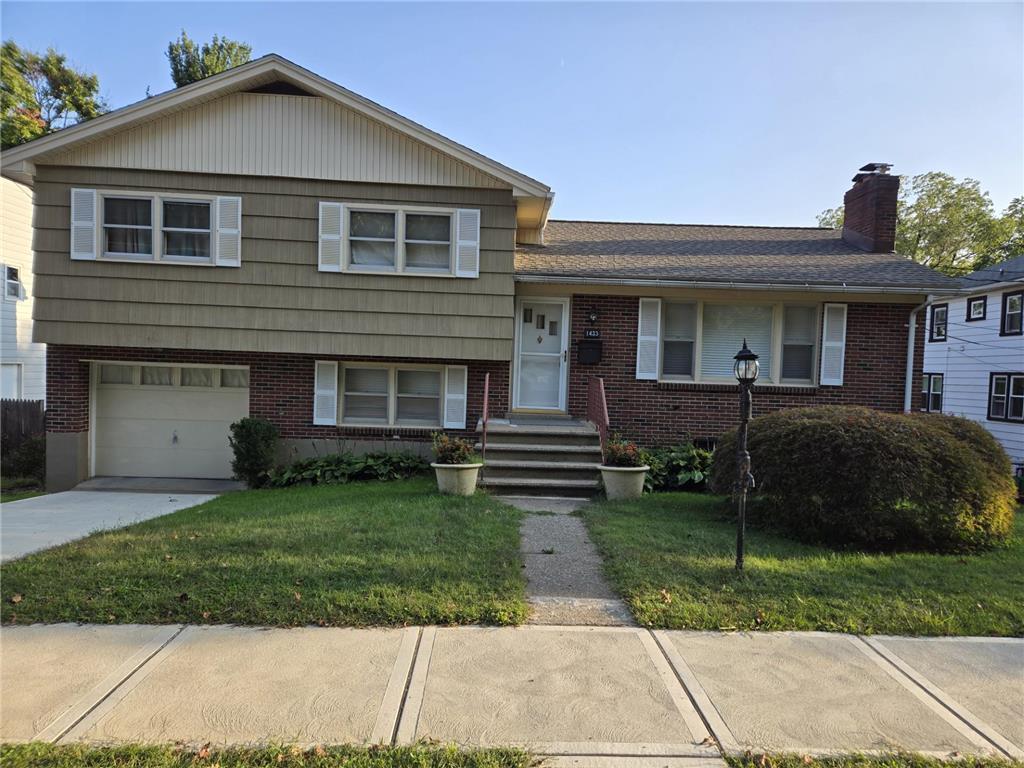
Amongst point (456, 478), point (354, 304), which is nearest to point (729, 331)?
point (456, 478)

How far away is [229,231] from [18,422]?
290 inches

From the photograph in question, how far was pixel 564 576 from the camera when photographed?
5.14 meters

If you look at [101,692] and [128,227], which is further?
[128,227]

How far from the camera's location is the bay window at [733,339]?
34.6 ft

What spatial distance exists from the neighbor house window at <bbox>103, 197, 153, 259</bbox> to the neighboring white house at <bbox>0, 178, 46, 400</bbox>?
26.7 feet

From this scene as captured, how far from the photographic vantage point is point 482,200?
9.72m

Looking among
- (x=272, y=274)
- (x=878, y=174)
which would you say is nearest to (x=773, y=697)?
(x=272, y=274)

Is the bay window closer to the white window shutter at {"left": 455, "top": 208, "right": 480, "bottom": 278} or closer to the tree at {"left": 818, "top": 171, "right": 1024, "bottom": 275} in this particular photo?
the white window shutter at {"left": 455, "top": 208, "right": 480, "bottom": 278}

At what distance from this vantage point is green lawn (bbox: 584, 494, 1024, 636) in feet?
14.0

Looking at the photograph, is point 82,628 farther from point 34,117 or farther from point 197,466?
point 34,117

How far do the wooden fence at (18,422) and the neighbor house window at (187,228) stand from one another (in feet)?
18.5

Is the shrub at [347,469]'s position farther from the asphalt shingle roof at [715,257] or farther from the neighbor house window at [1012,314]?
the neighbor house window at [1012,314]

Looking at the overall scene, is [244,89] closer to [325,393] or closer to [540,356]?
[325,393]

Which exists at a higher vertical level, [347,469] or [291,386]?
[291,386]
